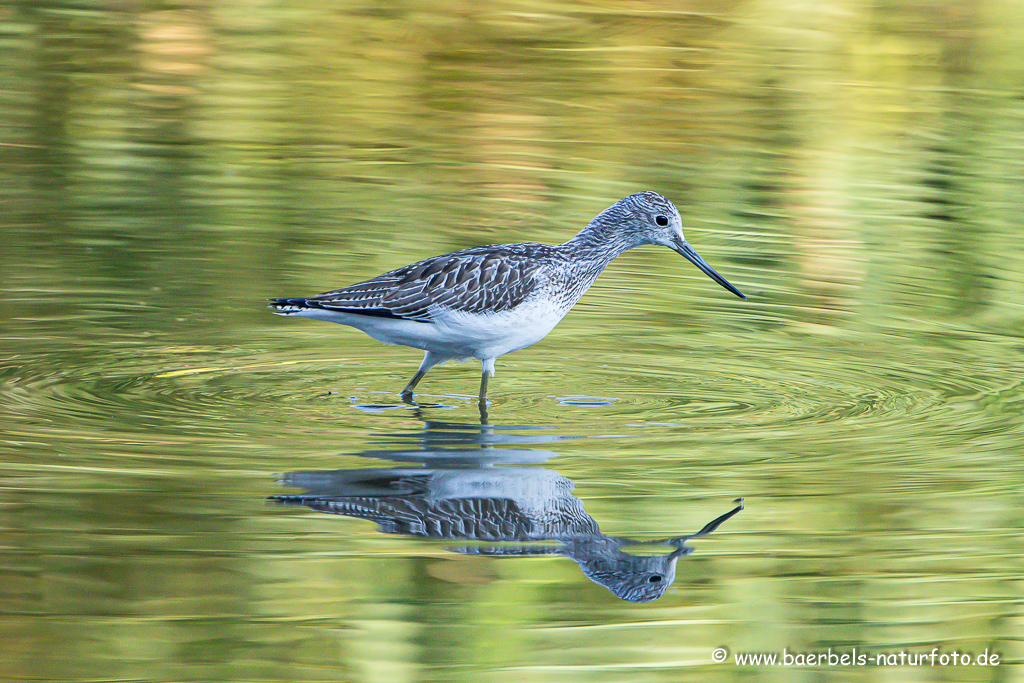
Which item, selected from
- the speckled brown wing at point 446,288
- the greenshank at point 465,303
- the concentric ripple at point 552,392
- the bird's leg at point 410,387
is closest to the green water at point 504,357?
the concentric ripple at point 552,392

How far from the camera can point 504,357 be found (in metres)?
11.6

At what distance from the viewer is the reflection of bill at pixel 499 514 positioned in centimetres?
696

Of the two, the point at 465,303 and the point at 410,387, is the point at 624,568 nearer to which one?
the point at 465,303

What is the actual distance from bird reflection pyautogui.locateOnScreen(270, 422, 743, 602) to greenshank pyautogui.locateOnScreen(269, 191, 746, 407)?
3.77ft

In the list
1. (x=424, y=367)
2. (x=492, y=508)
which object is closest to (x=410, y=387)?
(x=424, y=367)

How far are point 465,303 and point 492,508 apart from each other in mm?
2352

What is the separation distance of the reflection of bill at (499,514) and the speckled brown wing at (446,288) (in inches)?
65.6

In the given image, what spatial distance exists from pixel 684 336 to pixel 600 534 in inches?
182

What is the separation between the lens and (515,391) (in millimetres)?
10297

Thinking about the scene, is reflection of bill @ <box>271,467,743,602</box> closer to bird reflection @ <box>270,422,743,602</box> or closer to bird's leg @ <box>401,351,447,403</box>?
bird reflection @ <box>270,422,743,602</box>

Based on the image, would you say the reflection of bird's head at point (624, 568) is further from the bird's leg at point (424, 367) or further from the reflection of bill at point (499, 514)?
the bird's leg at point (424, 367)

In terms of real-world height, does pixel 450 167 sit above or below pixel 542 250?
below

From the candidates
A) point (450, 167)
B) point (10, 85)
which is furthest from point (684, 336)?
point (10, 85)

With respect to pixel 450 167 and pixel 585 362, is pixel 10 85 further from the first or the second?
pixel 585 362
